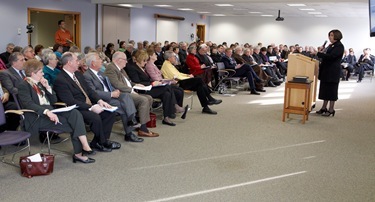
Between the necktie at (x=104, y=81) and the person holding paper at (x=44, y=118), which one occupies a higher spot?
the necktie at (x=104, y=81)

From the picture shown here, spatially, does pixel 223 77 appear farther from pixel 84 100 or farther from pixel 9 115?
pixel 9 115

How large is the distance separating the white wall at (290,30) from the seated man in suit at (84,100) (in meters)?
16.1

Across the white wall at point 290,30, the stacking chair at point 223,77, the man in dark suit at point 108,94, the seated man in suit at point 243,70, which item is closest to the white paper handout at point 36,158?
the man in dark suit at point 108,94

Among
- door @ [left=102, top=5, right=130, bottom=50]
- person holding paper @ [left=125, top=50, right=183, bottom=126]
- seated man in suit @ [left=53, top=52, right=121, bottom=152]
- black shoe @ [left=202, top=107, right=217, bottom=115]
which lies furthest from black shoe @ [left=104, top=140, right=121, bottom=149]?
door @ [left=102, top=5, right=130, bottom=50]

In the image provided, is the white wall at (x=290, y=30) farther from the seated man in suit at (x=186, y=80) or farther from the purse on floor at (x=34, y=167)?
the purse on floor at (x=34, y=167)

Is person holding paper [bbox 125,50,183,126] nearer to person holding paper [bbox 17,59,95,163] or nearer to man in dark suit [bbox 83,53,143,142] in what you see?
man in dark suit [bbox 83,53,143,142]

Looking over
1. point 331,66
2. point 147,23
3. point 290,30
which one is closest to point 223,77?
point 331,66

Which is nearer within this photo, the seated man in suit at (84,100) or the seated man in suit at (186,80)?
the seated man in suit at (84,100)

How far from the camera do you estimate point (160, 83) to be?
20.1ft

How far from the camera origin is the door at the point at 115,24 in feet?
44.9

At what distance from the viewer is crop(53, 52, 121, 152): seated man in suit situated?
4469 mm

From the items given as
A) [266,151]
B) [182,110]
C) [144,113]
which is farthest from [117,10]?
[266,151]

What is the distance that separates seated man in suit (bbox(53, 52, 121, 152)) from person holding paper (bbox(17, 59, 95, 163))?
24 centimetres

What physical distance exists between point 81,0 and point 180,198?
414 inches
